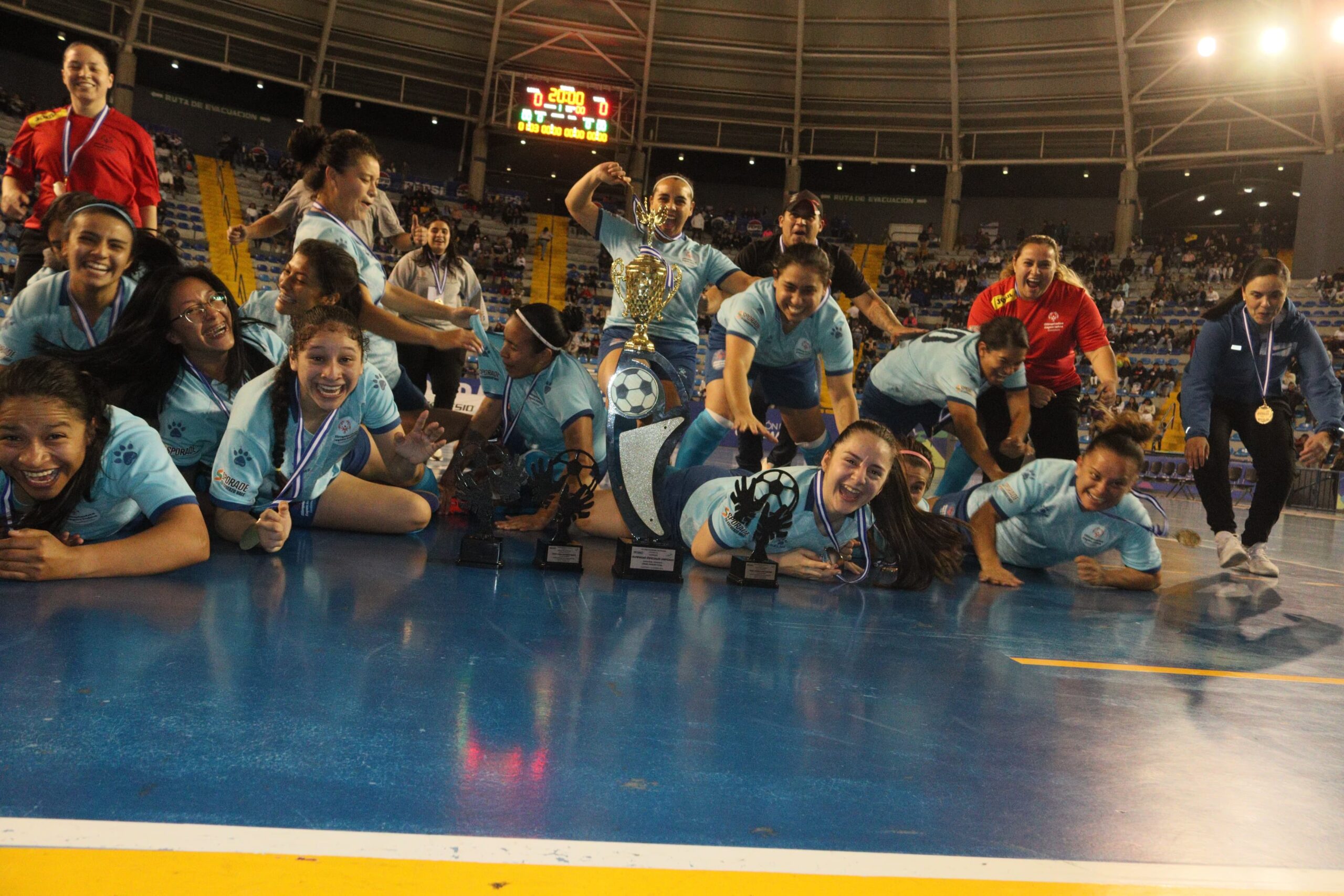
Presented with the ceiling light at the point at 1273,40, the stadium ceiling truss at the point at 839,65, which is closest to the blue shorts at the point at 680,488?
the ceiling light at the point at 1273,40

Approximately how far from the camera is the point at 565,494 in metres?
3.61

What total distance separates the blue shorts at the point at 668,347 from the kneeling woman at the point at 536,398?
583 mm

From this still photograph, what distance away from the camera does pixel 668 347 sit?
541 centimetres

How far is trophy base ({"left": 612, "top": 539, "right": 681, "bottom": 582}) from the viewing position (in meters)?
3.56

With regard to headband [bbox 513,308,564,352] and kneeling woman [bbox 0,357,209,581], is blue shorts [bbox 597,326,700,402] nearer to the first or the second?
headband [bbox 513,308,564,352]

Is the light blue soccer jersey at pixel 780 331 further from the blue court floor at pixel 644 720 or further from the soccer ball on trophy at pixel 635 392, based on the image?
the blue court floor at pixel 644 720

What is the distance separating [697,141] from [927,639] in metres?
24.1

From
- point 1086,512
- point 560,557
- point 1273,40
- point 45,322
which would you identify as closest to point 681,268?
point 560,557

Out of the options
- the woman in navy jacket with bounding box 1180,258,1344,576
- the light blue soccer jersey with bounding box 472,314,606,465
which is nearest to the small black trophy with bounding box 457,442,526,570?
the light blue soccer jersey with bounding box 472,314,606,465

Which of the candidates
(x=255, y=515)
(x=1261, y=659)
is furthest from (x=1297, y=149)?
(x=255, y=515)

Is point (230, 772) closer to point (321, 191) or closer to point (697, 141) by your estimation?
point (321, 191)

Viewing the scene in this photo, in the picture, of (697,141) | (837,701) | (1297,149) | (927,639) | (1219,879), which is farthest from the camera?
(697,141)

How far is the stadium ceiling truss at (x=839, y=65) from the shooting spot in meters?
20.6

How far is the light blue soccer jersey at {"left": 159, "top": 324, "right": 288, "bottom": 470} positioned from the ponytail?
7.61 feet
